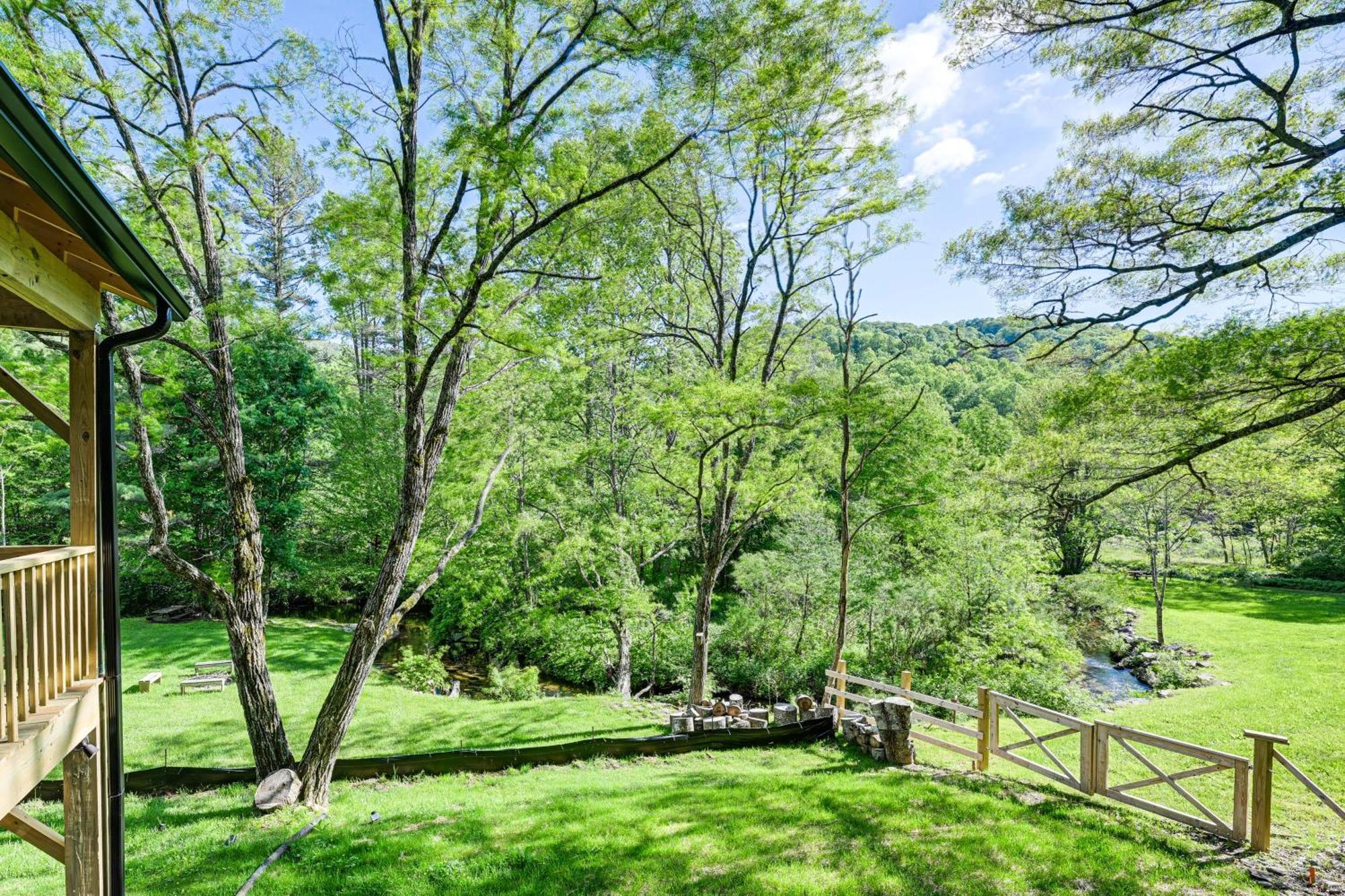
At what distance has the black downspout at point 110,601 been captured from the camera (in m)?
3.27

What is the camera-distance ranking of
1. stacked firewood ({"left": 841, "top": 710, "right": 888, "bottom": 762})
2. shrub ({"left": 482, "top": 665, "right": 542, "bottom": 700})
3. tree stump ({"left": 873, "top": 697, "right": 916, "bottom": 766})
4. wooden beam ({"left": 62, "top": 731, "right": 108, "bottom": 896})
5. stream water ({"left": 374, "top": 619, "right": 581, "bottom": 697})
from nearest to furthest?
wooden beam ({"left": 62, "top": 731, "right": 108, "bottom": 896})
tree stump ({"left": 873, "top": 697, "right": 916, "bottom": 766})
stacked firewood ({"left": 841, "top": 710, "right": 888, "bottom": 762})
shrub ({"left": 482, "top": 665, "right": 542, "bottom": 700})
stream water ({"left": 374, "top": 619, "right": 581, "bottom": 697})

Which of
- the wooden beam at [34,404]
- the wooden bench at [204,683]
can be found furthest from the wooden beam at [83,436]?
the wooden bench at [204,683]

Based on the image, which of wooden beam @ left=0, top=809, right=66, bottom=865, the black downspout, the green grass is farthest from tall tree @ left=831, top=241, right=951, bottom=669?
wooden beam @ left=0, top=809, right=66, bottom=865

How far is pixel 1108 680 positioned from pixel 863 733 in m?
12.4

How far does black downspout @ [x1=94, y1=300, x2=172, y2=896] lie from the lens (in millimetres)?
3268

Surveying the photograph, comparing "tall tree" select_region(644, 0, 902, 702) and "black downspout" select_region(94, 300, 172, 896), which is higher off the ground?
"tall tree" select_region(644, 0, 902, 702)

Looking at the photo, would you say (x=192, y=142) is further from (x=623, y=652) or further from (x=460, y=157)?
(x=623, y=652)

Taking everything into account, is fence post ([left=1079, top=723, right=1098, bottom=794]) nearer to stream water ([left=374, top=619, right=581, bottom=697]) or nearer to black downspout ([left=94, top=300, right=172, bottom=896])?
black downspout ([left=94, top=300, right=172, bottom=896])

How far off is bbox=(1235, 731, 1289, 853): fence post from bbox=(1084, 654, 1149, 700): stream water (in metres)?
10.8

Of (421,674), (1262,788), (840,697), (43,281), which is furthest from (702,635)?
(43,281)

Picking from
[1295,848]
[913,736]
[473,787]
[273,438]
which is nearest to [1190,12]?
[1295,848]

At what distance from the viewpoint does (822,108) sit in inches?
373

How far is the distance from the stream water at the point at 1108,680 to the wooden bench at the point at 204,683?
65.4 feet

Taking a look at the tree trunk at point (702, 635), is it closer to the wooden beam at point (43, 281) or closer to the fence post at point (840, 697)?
the fence post at point (840, 697)
